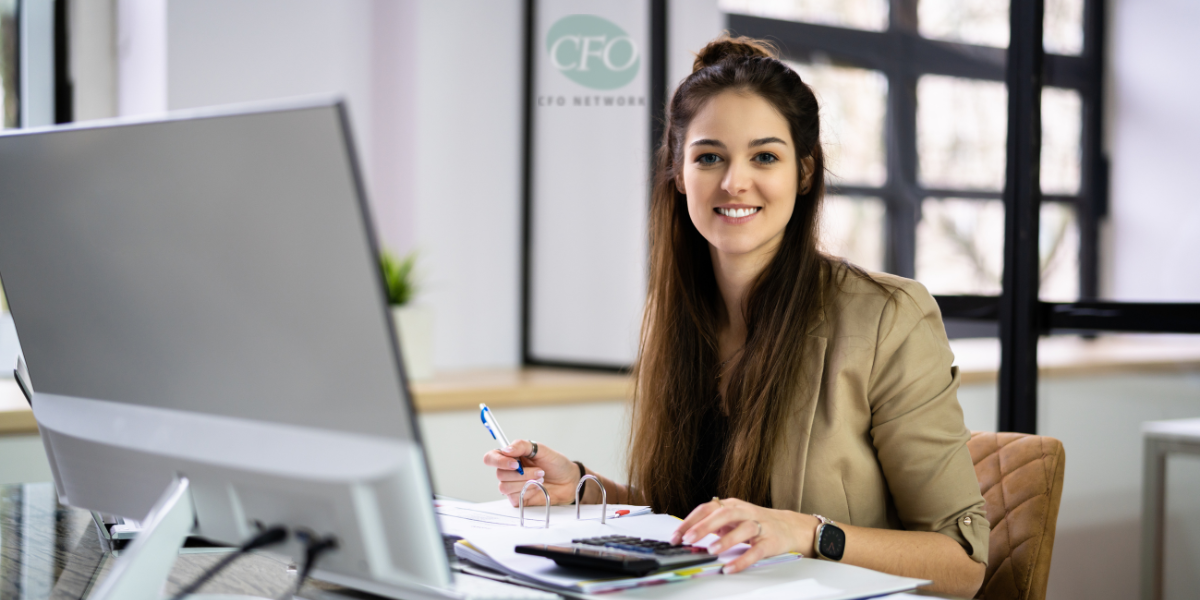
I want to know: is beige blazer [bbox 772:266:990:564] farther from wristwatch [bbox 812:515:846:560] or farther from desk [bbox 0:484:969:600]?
desk [bbox 0:484:969:600]

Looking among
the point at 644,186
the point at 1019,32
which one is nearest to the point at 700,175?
the point at 1019,32

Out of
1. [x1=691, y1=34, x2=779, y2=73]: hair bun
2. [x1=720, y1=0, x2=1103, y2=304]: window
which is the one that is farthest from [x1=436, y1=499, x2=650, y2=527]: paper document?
[x1=720, y1=0, x2=1103, y2=304]: window

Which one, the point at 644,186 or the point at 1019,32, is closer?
the point at 1019,32

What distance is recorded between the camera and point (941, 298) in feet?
7.47

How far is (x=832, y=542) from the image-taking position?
3.44 ft

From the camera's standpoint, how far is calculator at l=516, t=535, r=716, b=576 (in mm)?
837

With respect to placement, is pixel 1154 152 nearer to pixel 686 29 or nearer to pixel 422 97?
pixel 686 29

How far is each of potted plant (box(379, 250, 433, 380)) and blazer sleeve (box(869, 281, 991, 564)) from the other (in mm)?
1711

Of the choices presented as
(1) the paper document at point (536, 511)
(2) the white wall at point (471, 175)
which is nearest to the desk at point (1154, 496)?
(1) the paper document at point (536, 511)

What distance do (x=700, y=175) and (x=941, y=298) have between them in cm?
110

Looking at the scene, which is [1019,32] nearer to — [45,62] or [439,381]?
[439,381]

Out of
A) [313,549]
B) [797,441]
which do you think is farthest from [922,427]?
[313,549]

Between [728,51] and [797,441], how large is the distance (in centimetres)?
59

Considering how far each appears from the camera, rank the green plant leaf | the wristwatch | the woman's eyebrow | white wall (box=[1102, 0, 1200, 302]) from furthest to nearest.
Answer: the green plant leaf < white wall (box=[1102, 0, 1200, 302]) < the woman's eyebrow < the wristwatch
